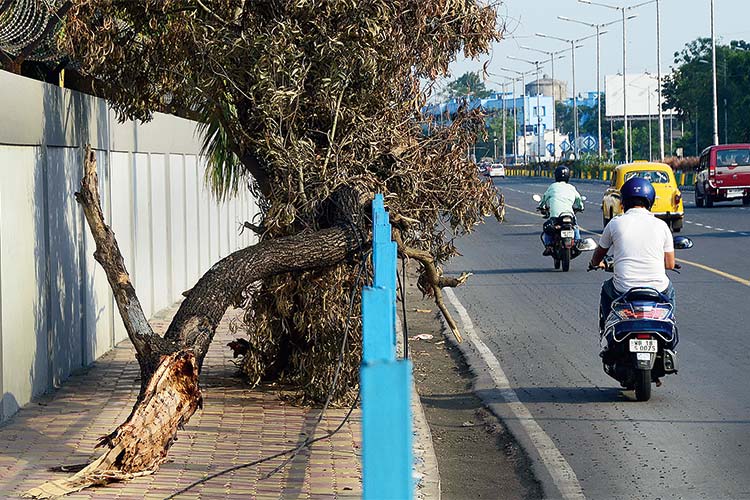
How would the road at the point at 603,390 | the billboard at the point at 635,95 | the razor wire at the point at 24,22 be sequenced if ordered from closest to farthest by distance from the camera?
the road at the point at 603,390
the razor wire at the point at 24,22
the billboard at the point at 635,95

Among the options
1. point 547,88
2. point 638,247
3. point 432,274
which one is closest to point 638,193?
point 638,247

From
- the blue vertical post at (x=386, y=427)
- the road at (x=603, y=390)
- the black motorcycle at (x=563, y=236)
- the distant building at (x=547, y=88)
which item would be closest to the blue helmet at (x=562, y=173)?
the black motorcycle at (x=563, y=236)

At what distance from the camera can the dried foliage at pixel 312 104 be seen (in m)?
8.98

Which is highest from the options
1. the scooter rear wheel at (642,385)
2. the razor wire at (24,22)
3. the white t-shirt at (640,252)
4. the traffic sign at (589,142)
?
the traffic sign at (589,142)

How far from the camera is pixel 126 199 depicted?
1309cm

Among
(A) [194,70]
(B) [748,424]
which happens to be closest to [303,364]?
(A) [194,70]

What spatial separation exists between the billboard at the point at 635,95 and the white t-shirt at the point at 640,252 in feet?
318

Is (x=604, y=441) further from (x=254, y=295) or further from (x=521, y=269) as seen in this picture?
(x=521, y=269)

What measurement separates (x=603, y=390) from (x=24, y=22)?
17.5 feet

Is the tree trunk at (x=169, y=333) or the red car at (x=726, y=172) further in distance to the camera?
the red car at (x=726, y=172)

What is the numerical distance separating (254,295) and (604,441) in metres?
2.87

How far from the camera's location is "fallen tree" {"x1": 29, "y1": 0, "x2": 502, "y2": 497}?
878 cm

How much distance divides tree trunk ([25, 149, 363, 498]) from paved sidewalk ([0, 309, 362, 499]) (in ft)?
0.46

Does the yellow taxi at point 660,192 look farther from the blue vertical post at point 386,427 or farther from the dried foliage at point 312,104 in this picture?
the blue vertical post at point 386,427
